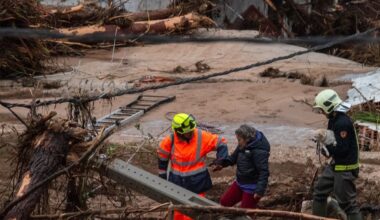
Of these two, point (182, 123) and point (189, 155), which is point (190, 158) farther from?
point (182, 123)

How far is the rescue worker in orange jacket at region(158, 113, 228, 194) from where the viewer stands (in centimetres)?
711

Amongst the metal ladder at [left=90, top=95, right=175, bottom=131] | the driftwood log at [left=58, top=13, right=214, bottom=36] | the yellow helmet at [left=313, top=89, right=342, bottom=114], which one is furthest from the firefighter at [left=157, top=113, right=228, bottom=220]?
the driftwood log at [left=58, top=13, right=214, bottom=36]

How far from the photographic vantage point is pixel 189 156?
280 inches

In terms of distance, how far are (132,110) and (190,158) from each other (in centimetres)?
545

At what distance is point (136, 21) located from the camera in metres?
20.3

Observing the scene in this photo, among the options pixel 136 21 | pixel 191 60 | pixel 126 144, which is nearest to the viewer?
pixel 126 144

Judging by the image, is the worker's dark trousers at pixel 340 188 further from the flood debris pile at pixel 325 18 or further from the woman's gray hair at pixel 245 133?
the flood debris pile at pixel 325 18

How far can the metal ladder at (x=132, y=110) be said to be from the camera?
11383 mm

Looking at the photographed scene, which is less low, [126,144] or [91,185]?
[91,185]

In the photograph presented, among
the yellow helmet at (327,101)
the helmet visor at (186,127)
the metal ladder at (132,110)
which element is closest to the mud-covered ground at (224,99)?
the metal ladder at (132,110)

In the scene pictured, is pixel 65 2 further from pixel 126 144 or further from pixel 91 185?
pixel 91 185

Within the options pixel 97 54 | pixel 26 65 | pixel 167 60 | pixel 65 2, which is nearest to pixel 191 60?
pixel 167 60

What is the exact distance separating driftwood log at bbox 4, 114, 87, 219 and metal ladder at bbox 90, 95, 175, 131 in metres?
5.24

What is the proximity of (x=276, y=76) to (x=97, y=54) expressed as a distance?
219 inches
